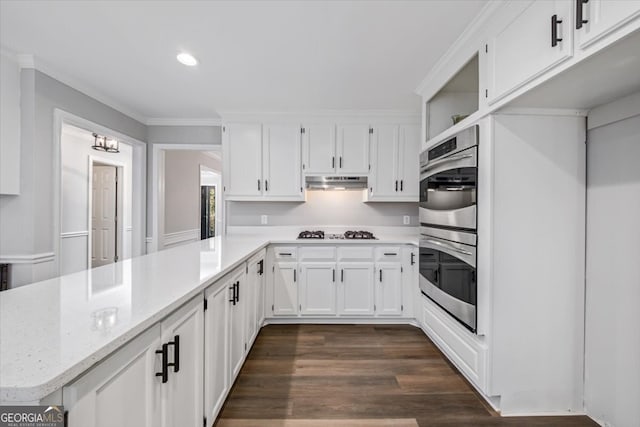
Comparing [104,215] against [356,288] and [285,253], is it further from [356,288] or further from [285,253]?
[356,288]

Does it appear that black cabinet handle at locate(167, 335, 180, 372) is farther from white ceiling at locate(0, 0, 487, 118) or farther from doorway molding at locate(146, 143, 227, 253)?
doorway molding at locate(146, 143, 227, 253)

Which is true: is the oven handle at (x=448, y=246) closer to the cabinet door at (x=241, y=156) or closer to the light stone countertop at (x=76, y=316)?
the light stone countertop at (x=76, y=316)

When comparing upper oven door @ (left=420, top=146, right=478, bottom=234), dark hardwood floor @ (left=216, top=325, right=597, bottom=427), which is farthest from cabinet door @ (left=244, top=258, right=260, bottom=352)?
upper oven door @ (left=420, top=146, right=478, bottom=234)

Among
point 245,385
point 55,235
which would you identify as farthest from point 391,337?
point 55,235

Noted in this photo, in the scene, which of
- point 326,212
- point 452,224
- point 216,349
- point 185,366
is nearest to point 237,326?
point 216,349

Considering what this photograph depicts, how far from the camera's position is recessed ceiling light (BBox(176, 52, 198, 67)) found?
92.7 inches

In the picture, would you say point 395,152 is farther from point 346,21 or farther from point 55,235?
point 55,235

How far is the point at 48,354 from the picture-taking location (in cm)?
68

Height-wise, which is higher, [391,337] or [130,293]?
[130,293]

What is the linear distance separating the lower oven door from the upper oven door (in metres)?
0.17

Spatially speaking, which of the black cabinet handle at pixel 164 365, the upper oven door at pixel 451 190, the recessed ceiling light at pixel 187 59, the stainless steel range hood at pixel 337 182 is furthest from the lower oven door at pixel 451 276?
the recessed ceiling light at pixel 187 59

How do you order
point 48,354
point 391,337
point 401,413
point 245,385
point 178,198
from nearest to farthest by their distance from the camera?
point 48,354 < point 401,413 < point 245,385 < point 391,337 < point 178,198

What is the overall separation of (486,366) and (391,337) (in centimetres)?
117

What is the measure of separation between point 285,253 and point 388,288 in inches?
46.8
